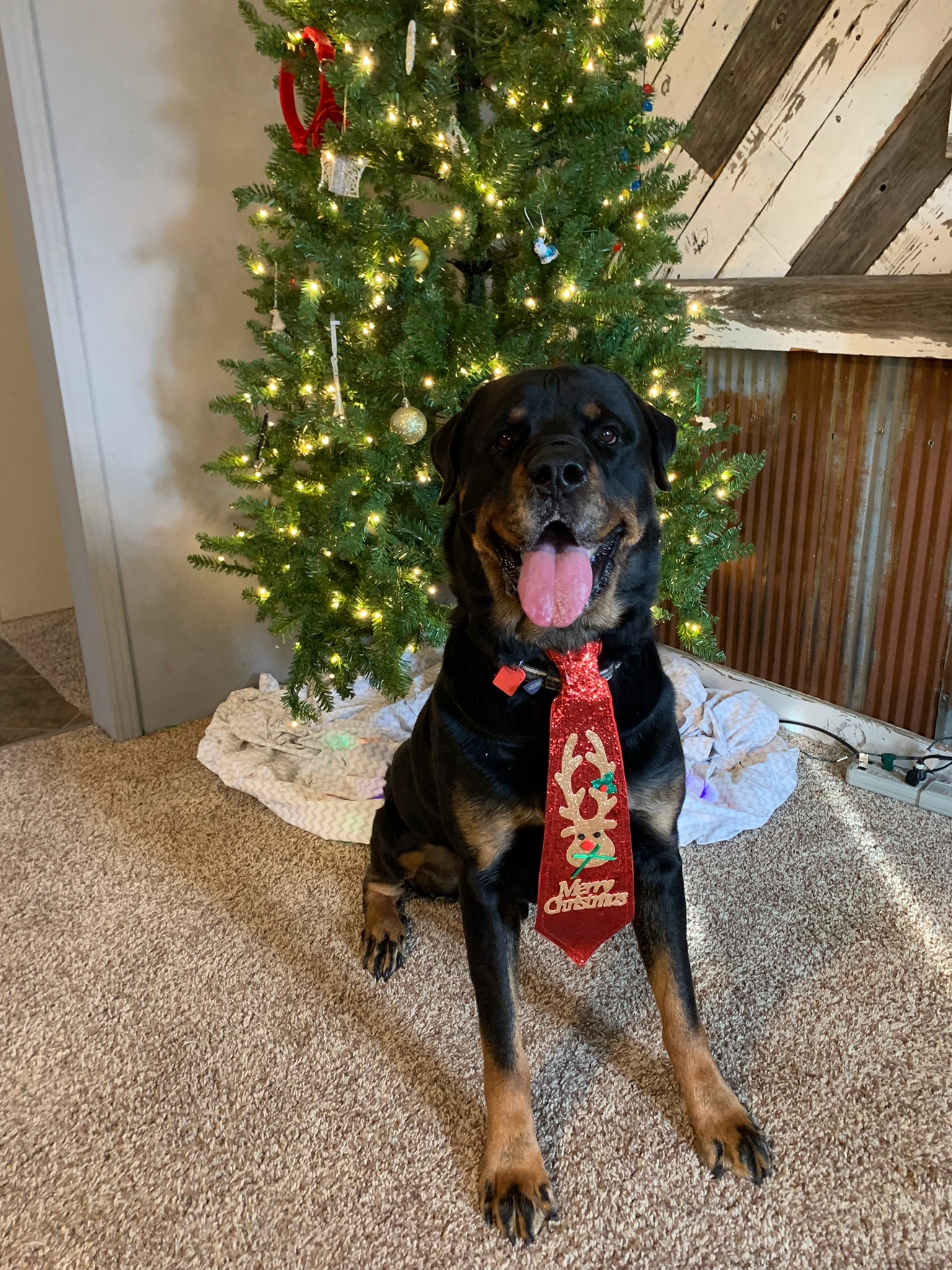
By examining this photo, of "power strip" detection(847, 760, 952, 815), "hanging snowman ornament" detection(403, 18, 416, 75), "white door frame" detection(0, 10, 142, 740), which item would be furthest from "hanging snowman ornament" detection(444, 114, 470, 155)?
"power strip" detection(847, 760, 952, 815)

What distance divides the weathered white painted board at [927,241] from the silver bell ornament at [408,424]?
4.00 ft

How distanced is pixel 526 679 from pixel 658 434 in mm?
462

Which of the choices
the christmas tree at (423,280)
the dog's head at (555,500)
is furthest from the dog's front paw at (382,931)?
the dog's head at (555,500)

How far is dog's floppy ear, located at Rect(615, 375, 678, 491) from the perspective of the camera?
1.36 m

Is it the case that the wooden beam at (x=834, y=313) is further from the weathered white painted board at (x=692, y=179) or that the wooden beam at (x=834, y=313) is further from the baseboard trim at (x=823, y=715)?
the baseboard trim at (x=823, y=715)

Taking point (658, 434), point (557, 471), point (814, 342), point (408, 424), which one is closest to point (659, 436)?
point (658, 434)

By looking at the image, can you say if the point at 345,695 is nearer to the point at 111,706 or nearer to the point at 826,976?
the point at 111,706

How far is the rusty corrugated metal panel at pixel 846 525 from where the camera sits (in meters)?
2.11

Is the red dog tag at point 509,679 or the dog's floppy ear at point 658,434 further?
the dog's floppy ear at point 658,434

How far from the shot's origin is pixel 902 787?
6.97 feet

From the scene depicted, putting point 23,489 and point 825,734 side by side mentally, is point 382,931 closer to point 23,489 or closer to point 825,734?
point 825,734

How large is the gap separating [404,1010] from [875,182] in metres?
2.16

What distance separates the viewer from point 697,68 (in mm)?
2393

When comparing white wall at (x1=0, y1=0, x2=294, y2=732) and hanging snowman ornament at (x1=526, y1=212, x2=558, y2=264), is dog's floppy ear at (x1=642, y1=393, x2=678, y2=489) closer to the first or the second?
hanging snowman ornament at (x1=526, y1=212, x2=558, y2=264)
